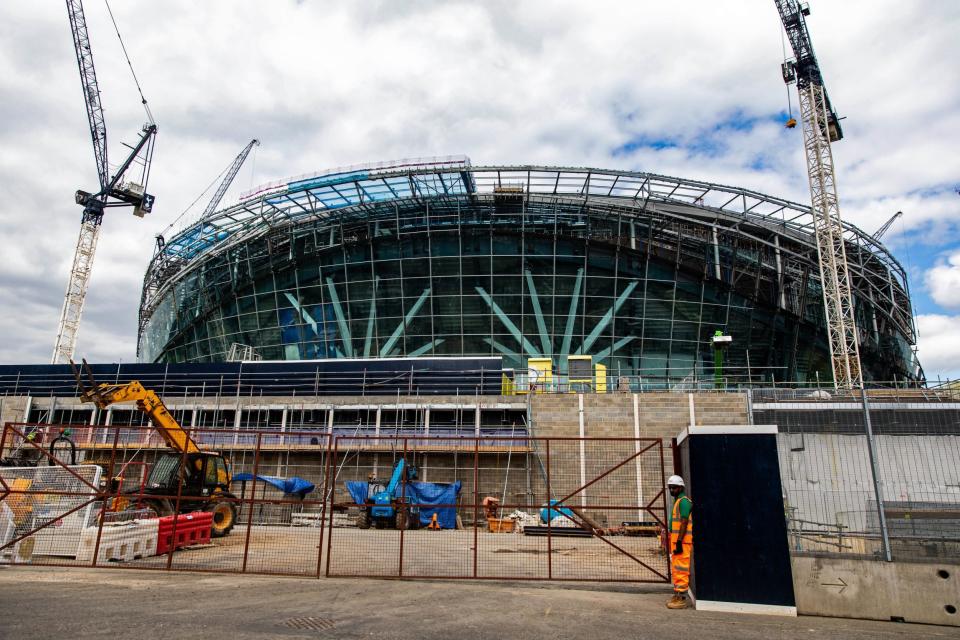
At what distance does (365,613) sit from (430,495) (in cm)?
1383

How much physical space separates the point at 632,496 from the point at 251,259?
99.1 feet

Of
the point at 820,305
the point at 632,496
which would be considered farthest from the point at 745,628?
the point at 820,305

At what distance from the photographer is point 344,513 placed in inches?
934

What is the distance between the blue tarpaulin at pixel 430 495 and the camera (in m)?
21.1

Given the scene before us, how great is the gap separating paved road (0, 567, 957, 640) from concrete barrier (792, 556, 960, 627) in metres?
0.21

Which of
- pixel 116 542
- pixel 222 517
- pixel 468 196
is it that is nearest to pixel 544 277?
pixel 468 196

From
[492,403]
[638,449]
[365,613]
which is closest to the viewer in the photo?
[365,613]

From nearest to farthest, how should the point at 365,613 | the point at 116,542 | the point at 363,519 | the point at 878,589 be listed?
1. the point at 365,613
2. the point at 878,589
3. the point at 116,542
4. the point at 363,519

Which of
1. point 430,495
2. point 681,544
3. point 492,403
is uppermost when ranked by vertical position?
point 492,403

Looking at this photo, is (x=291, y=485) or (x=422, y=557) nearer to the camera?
(x=422, y=557)

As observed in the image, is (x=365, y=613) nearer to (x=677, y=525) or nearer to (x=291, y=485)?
(x=677, y=525)

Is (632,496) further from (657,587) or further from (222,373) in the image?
(222,373)

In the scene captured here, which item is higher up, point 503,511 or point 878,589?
point 503,511

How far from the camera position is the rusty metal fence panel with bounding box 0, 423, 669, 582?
37.2 feet
